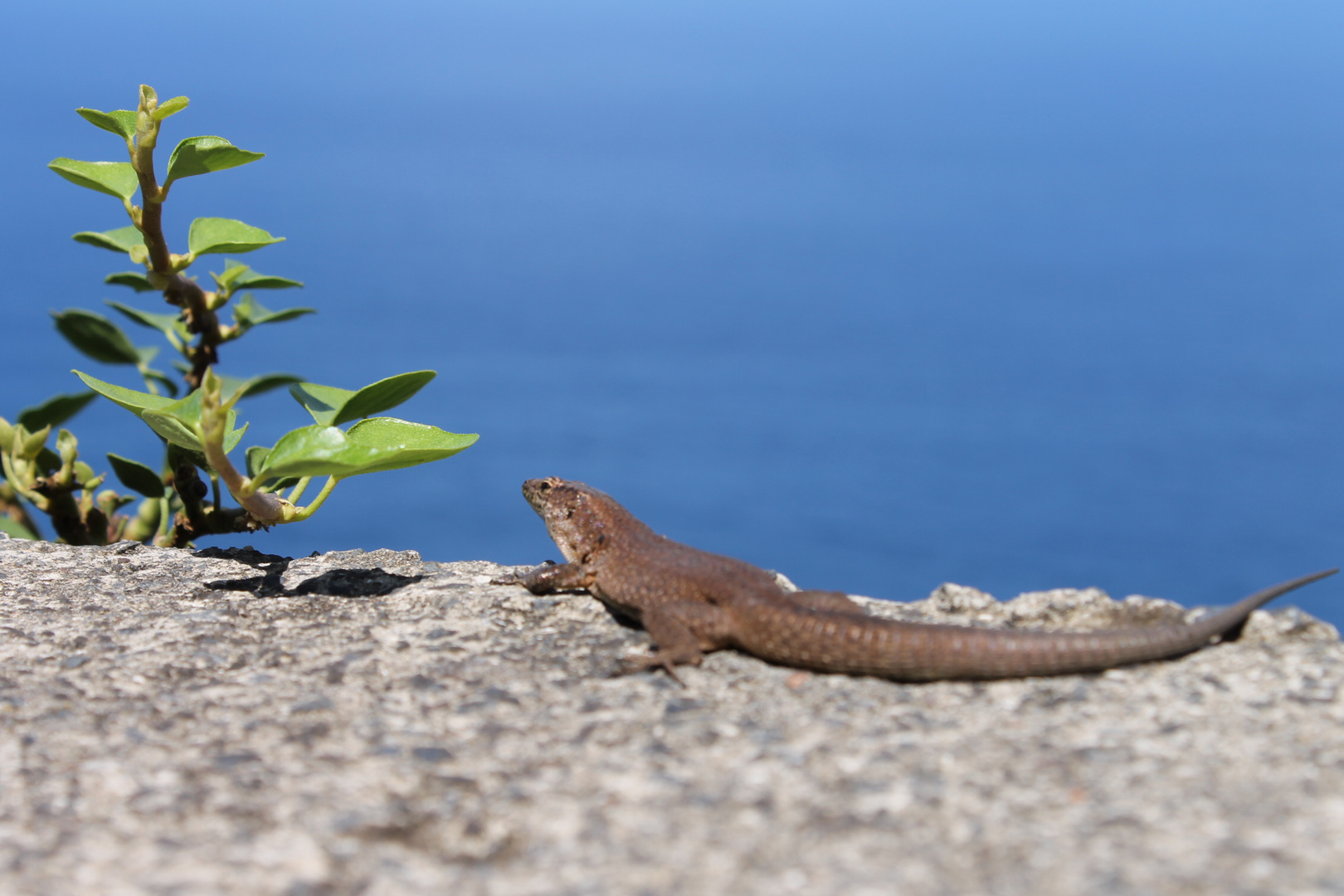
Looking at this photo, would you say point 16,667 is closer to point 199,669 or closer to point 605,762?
point 199,669

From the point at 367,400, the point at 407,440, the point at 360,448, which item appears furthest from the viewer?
the point at 367,400

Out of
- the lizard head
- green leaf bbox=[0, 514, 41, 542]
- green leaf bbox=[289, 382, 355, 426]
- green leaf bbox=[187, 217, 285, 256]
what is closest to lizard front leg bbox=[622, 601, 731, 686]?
the lizard head

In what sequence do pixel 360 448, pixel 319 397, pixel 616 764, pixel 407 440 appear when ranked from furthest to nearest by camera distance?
1. pixel 319 397
2. pixel 407 440
3. pixel 360 448
4. pixel 616 764

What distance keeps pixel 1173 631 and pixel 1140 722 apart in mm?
318

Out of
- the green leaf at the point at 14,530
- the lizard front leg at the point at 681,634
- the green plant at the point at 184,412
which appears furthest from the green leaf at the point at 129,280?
the lizard front leg at the point at 681,634

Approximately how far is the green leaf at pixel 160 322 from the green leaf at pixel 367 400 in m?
0.81

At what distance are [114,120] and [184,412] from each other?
2.31ft

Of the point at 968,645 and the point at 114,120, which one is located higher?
the point at 114,120

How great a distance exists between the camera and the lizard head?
2846 millimetres

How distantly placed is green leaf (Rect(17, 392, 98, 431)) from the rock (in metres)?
1.03

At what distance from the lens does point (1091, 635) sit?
2.07 meters

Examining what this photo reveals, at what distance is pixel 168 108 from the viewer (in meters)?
2.38

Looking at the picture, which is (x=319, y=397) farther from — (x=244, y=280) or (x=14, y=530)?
(x=14, y=530)

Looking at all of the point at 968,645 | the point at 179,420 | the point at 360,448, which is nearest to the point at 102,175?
the point at 179,420
